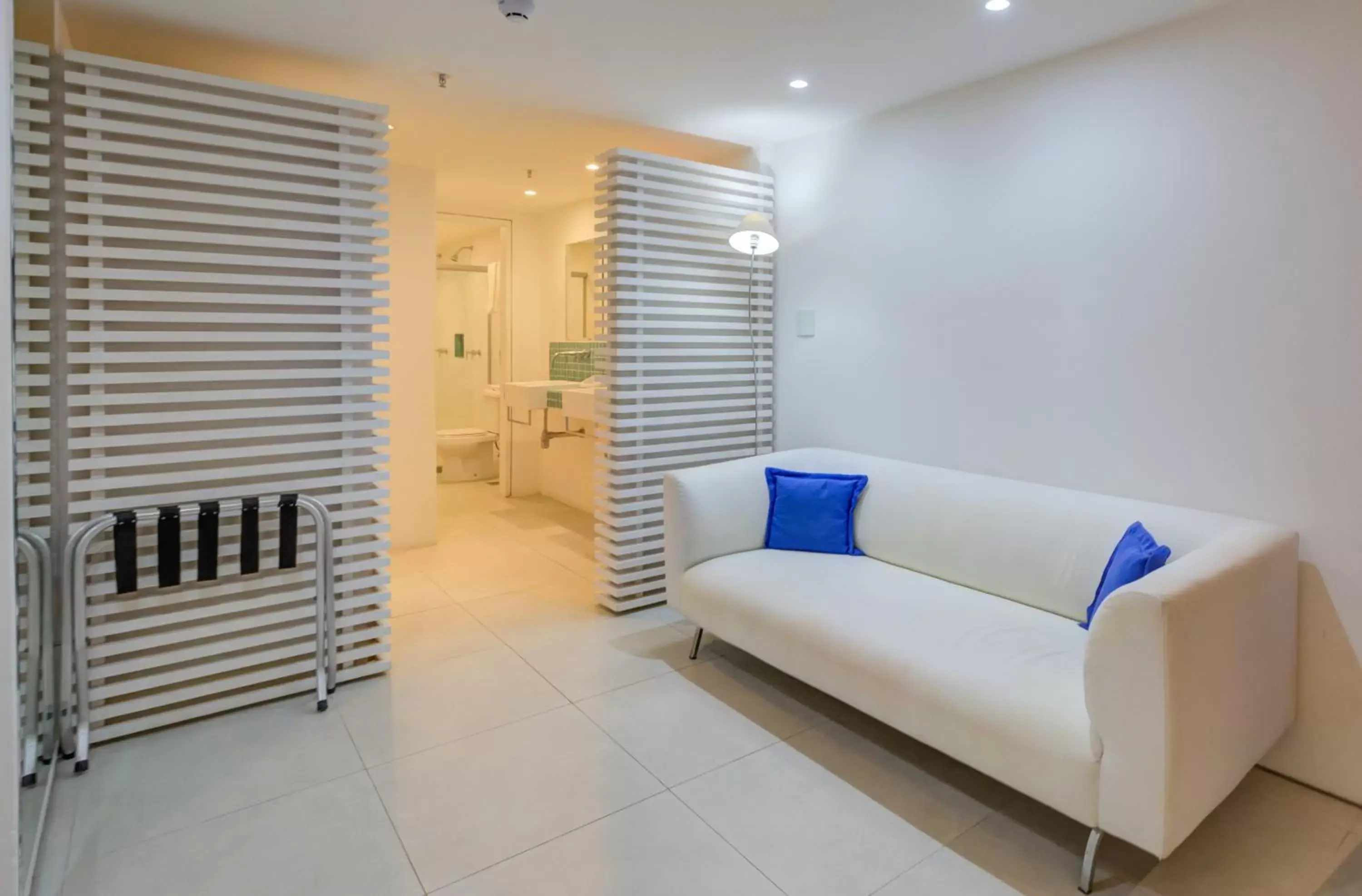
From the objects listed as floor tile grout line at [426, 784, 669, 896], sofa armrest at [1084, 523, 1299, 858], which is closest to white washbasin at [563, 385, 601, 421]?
floor tile grout line at [426, 784, 669, 896]

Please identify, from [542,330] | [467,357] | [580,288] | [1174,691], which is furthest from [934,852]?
[467,357]

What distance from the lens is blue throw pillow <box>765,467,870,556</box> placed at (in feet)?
10.6

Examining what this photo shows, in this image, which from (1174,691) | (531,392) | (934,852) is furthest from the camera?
(531,392)

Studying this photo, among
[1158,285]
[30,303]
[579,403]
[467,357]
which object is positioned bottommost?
[579,403]

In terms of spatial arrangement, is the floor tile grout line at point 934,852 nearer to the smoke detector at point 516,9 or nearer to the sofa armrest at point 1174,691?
the sofa armrest at point 1174,691

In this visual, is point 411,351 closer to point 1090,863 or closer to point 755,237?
point 755,237

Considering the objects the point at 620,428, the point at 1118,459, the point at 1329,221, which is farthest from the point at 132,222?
the point at 1329,221

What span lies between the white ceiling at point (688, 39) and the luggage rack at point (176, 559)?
5.51ft

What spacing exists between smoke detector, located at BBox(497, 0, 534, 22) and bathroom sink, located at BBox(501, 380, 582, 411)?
2.78 metres

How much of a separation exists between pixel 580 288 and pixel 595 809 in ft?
14.5

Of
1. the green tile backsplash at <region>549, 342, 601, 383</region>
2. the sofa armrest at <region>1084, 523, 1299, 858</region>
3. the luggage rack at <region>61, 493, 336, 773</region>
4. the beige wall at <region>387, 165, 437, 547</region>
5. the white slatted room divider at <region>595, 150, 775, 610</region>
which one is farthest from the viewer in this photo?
the green tile backsplash at <region>549, 342, 601, 383</region>

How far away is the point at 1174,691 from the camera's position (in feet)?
5.55

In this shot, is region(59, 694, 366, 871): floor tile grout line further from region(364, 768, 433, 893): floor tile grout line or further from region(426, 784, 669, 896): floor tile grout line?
region(426, 784, 669, 896): floor tile grout line

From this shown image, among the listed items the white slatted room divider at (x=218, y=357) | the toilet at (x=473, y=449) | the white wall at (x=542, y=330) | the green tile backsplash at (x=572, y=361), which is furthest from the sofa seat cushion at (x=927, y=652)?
the toilet at (x=473, y=449)
